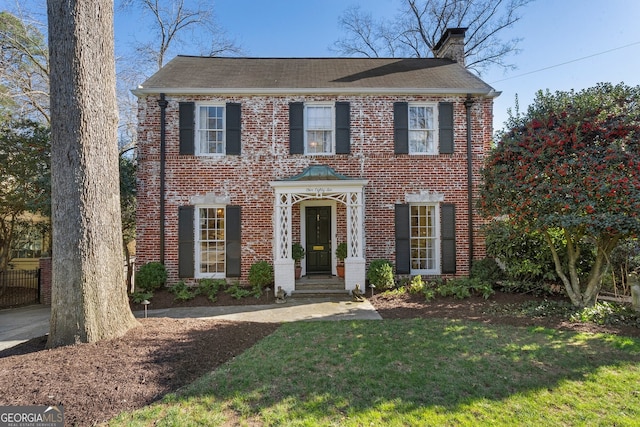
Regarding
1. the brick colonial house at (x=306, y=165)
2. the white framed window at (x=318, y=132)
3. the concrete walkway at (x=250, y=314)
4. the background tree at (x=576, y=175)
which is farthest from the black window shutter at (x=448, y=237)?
the white framed window at (x=318, y=132)

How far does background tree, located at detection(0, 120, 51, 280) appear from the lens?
8523 mm

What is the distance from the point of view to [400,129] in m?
9.27

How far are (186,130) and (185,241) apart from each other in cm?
320

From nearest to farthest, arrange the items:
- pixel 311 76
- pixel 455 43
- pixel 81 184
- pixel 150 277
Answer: pixel 81 184
pixel 150 277
pixel 311 76
pixel 455 43

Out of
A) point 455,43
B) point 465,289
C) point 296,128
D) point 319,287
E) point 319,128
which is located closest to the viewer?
point 465,289

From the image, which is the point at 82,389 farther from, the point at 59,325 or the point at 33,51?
the point at 33,51

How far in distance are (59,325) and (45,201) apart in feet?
19.0

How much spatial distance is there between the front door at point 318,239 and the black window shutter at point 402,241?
205cm

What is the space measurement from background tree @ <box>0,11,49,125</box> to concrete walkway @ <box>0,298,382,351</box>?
8.12 metres

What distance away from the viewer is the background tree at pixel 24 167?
8.52m

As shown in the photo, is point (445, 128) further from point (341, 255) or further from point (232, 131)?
point (232, 131)

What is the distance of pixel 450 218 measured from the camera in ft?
30.2

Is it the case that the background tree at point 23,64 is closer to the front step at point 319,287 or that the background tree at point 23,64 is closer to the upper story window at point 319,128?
the upper story window at point 319,128

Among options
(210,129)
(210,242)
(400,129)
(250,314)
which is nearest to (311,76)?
(400,129)
